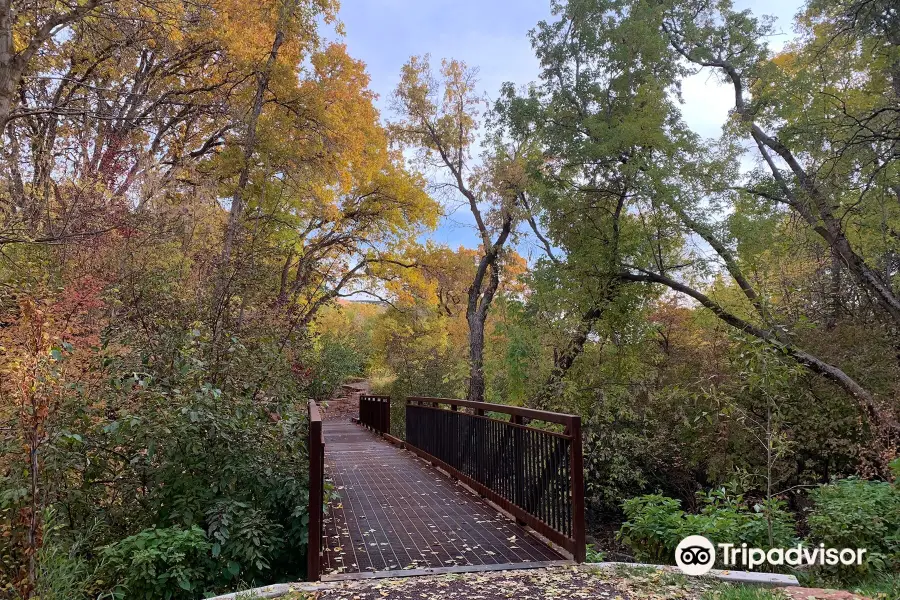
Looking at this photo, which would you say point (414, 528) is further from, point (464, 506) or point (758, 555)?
point (758, 555)

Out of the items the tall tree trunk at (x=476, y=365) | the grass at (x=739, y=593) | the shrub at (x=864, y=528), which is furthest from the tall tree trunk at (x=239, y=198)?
the tall tree trunk at (x=476, y=365)

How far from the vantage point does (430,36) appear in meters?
15.4

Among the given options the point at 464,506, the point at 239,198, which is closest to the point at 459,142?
the point at 239,198

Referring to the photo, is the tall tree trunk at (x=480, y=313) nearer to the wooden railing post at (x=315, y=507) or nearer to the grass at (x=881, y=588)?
the grass at (x=881, y=588)

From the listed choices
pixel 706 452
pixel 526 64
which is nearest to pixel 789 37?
pixel 526 64

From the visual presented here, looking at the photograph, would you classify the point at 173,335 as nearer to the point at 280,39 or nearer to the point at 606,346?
the point at 280,39

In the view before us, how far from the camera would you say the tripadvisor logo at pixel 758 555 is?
14.6 ft

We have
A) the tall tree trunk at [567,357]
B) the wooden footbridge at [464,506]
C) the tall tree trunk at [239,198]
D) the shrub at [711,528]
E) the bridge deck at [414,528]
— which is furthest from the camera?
the tall tree trunk at [567,357]

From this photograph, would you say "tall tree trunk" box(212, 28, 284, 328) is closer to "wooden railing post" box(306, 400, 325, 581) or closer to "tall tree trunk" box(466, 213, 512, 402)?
"wooden railing post" box(306, 400, 325, 581)

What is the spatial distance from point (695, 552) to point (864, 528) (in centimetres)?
157

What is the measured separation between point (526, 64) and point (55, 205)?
10.6m

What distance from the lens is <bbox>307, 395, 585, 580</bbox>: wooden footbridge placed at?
4113mm

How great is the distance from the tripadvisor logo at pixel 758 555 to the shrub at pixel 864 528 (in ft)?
0.22

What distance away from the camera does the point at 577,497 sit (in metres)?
4.18
